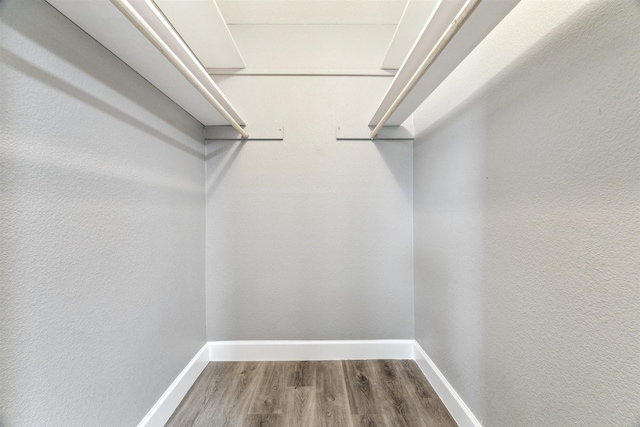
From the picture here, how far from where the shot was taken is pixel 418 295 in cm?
169

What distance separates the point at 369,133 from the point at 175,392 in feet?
6.54

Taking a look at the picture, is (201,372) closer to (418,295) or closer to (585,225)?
(418,295)

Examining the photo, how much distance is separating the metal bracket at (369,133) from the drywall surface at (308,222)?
40 mm

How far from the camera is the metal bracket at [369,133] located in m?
1.73

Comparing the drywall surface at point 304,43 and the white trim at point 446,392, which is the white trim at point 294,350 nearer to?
the white trim at point 446,392

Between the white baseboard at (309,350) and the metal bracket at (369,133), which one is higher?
the metal bracket at (369,133)

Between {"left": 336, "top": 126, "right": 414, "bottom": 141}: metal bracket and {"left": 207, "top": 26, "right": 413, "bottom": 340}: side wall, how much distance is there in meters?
0.04

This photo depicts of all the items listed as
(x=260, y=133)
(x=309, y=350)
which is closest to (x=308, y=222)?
(x=260, y=133)

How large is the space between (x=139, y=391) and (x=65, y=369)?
425 mm

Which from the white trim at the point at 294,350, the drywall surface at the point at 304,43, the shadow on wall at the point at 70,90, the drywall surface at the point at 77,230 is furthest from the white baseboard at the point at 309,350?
the drywall surface at the point at 304,43

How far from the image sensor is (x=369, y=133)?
1.75 meters

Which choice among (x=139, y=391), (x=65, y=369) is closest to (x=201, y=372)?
(x=139, y=391)

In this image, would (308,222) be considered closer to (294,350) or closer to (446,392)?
(294,350)

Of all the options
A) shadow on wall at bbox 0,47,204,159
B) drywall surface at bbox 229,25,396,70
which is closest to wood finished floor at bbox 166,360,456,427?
shadow on wall at bbox 0,47,204,159
